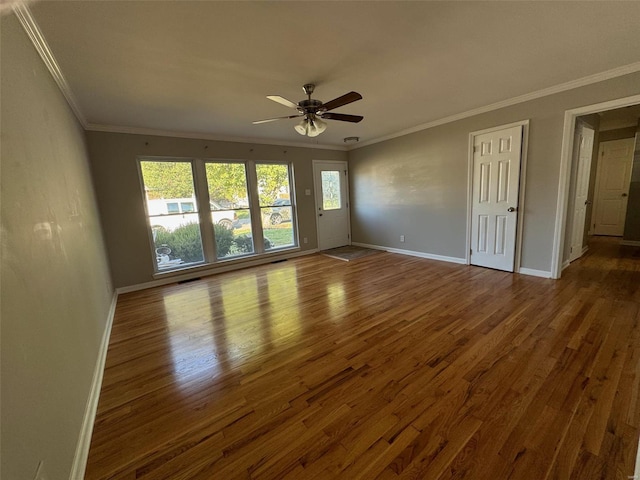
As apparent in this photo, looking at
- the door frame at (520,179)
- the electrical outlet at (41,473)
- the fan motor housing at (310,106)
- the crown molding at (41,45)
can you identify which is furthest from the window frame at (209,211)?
the electrical outlet at (41,473)

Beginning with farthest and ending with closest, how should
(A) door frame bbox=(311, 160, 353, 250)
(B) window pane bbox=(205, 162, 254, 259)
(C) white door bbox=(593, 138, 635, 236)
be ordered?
(A) door frame bbox=(311, 160, 353, 250) → (C) white door bbox=(593, 138, 635, 236) → (B) window pane bbox=(205, 162, 254, 259)

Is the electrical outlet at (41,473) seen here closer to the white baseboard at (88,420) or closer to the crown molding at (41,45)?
the white baseboard at (88,420)

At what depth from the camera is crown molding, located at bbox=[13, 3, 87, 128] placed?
4.95 feet

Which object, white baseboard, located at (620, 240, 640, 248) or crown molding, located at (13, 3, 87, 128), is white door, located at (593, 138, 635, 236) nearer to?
white baseboard, located at (620, 240, 640, 248)

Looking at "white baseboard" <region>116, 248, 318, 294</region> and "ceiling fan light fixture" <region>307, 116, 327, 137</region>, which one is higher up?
"ceiling fan light fixture" <region>307, 116, 327, 137</region>

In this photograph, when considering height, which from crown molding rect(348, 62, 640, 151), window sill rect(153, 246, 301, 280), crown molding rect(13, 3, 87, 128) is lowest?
window sill rect(153, 246, 301, 280)

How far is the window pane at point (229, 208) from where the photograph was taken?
469 cm

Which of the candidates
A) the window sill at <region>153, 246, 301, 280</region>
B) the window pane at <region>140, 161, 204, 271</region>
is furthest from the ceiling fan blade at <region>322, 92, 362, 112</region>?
the window sill at <region>153, 246, 301, 280</region>

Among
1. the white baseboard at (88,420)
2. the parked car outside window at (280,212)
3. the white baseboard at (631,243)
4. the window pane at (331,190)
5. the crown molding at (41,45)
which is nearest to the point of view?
the white baseboard at (88,420)

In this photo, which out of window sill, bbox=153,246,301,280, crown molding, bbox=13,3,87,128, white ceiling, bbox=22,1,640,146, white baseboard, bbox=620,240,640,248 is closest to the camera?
crown molding, bbox=13,3,87,128

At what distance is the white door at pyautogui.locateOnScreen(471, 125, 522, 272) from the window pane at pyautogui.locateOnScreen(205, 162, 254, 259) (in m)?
4.02

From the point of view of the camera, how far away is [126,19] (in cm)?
167

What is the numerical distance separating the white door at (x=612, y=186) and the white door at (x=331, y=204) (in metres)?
5.85

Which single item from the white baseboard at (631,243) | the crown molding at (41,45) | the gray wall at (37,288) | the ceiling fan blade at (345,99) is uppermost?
the crown molding at (41,45)
